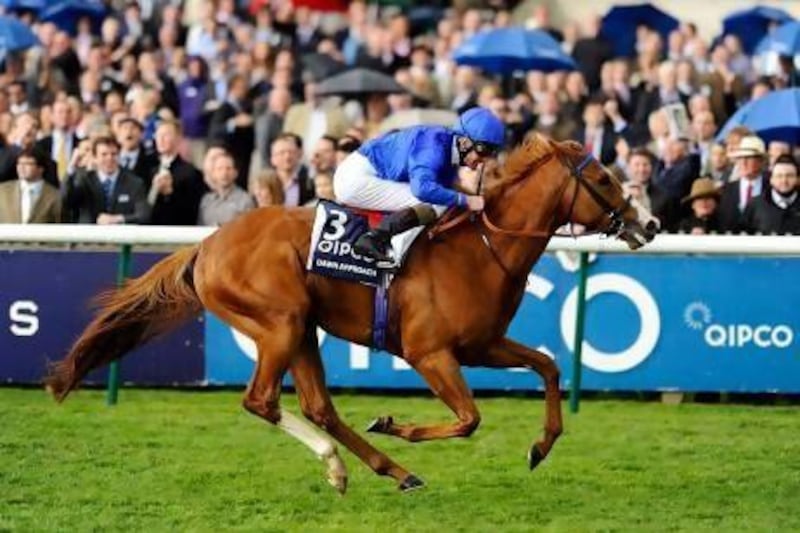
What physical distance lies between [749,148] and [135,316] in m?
4.54

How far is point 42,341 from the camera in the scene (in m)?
13.0

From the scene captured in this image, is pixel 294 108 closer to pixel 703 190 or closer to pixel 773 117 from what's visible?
pixel 773 117

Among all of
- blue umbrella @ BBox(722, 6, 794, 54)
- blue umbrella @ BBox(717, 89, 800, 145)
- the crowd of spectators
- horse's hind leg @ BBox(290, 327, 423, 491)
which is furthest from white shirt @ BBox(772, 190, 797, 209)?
blue umbrella @ BBox(722, 6, 794, 54)

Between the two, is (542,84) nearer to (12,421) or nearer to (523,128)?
(523,128)

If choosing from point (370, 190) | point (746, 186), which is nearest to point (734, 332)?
point (746, 186)

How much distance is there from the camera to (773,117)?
15023 mm

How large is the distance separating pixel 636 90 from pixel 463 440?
274 inches

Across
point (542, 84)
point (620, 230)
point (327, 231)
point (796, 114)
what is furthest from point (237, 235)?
point (542, 84)

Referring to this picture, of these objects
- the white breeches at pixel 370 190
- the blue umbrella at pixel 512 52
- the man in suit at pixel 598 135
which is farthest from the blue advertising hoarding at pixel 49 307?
the blue umbrella at pixel 512 52

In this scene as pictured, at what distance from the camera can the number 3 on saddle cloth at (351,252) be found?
32.8 feet

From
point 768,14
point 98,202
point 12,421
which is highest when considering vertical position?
point 768,14

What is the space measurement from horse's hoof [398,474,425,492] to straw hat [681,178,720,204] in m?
4.35

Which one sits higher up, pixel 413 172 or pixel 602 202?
pixel 413 172

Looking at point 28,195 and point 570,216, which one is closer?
point 570,216
